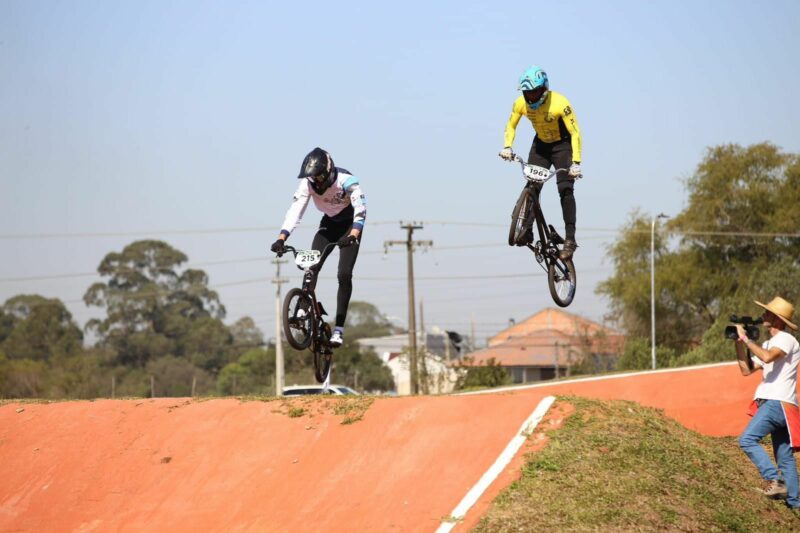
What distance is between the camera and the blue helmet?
13320mm

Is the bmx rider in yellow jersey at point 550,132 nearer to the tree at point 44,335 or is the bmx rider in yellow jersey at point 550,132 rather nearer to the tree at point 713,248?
the tree at point 713,248

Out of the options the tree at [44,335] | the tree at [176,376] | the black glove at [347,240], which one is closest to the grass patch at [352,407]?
the black glove at [347,240]

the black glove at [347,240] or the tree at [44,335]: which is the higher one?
the black glove at [347,240]

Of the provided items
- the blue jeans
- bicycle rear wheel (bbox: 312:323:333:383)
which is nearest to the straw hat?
the blue jeans

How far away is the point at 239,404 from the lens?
45.3 feet

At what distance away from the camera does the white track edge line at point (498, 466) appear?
9.40m

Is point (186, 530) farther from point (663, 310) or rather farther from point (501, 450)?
point (663, 310)

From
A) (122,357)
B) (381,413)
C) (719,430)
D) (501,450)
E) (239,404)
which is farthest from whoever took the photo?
(122,357)

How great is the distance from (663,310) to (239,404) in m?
54.0

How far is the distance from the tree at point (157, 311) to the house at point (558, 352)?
25.4m

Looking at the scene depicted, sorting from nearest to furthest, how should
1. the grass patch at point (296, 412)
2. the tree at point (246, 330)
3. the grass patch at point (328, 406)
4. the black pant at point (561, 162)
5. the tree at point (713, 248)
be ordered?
the grass patch at point (328, 406) < the grass patch at point (296, 412) < the black pant at point (561, 162) < the tree at point (713, 248) < the tree at point (246, 330)

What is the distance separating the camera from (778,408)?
10422mm

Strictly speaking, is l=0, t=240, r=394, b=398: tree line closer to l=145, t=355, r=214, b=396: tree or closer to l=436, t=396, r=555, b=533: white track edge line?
l=145, t=355, r=214, b=396: tree

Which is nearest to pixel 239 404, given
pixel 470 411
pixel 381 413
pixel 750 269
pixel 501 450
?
pixel 381 413
